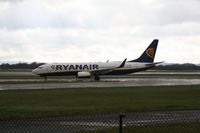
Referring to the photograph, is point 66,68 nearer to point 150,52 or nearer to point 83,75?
point 83,75

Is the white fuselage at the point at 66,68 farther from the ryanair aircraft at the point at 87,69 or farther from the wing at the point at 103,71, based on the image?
the wing at the point at 103,71

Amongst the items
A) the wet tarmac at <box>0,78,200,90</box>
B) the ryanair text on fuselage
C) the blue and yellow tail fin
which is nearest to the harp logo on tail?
the blue and yellow tail fin

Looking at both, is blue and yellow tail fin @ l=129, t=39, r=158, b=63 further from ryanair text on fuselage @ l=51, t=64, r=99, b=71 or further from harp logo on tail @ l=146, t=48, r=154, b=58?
ryanair text on fuselage @ l=51, t=64, r=99, b=71

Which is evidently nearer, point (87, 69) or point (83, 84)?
point (83, 84)

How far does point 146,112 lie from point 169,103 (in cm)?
590

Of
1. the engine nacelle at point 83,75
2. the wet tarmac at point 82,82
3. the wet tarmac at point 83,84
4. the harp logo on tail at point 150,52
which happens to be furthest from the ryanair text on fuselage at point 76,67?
the wet tarmac at point 83,84

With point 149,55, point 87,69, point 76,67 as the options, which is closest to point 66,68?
point 76,67

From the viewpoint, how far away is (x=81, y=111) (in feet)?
79.9

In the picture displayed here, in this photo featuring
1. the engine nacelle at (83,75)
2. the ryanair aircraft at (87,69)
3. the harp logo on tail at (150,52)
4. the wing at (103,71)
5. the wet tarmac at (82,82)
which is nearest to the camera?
the wet tarmac at (82,82)

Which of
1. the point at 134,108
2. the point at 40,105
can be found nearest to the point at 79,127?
the point at 134,108

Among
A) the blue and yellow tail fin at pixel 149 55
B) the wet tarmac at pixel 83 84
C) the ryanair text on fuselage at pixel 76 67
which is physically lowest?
the wet tarmac at pixel 83 84

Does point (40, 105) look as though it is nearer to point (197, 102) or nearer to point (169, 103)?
point (169, 103)

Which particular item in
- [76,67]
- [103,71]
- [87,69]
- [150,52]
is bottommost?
[103,71]

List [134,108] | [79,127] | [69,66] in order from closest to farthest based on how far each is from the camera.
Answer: [79,127] < [134,108] < [69,66]
